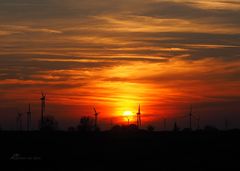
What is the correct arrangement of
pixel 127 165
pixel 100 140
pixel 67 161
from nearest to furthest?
pixel 127 165 → pixel 67 161 → pixel 100 140

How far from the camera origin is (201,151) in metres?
97.2

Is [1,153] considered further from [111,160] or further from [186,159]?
[186,159]

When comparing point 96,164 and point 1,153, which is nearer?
point 96,164

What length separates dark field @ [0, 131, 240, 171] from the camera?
7162 centimetres

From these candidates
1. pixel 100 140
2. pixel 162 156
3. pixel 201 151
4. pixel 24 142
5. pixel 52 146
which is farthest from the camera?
pixel 100 140

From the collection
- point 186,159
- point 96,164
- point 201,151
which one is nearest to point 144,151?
point 201,151

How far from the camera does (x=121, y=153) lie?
95.0m

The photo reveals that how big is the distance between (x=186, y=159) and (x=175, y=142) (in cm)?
3549

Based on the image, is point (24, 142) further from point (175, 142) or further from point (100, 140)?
point (175, 142)

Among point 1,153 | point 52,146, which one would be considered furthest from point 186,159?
point 52,146

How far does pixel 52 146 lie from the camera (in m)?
108

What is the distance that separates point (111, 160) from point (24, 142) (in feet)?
124

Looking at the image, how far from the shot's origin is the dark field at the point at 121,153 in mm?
71625

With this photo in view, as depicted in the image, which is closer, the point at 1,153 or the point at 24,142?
the point at 1,153
